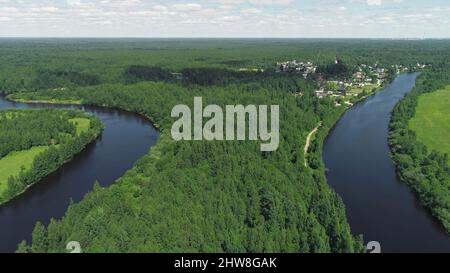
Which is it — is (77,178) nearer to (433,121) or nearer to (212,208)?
(212,208)

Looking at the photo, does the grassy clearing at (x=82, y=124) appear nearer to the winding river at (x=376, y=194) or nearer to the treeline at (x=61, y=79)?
the winding river at (x=376, y=194)

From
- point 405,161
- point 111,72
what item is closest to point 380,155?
point 405,161

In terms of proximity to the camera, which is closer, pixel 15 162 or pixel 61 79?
pixel 15 162

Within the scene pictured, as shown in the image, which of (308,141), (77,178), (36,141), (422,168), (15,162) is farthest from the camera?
(36,141)

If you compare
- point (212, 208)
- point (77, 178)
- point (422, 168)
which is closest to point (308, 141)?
point (422, 168)
